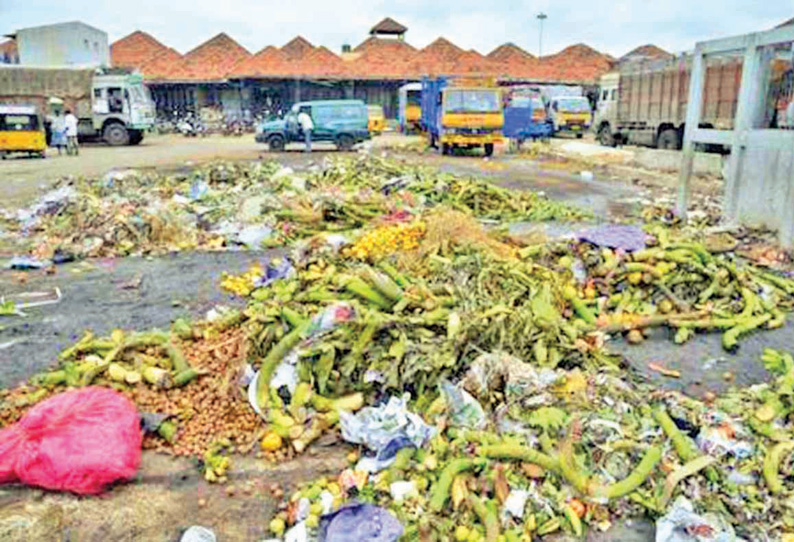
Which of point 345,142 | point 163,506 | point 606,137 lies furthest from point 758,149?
point 606,137

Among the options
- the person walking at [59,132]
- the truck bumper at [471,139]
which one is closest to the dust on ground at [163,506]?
the truck bumper at [471,139]

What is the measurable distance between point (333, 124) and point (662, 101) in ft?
37.2

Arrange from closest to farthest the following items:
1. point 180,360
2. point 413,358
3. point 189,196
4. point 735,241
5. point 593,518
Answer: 1. point 593,518
2. point 413,358
3. point 180,360
4. point 735,241
5. point 189,196

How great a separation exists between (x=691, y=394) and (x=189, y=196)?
981 cm

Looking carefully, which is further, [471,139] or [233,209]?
[471,139]

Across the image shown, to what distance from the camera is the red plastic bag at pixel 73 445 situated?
332cm

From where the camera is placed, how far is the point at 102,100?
2700 cm

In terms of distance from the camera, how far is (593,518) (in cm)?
320

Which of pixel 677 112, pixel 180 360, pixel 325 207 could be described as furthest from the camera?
pixel 677 112

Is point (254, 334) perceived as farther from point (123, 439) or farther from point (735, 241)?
point (735, 241)

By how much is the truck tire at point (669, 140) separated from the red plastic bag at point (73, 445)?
65.5 feet

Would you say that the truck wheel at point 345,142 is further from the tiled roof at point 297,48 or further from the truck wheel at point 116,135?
the tiled roof at point 297,48

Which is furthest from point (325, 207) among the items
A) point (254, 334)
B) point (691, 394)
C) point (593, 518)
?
→ point (593, 518)

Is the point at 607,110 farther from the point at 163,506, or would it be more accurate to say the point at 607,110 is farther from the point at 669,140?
the point at 163,506
